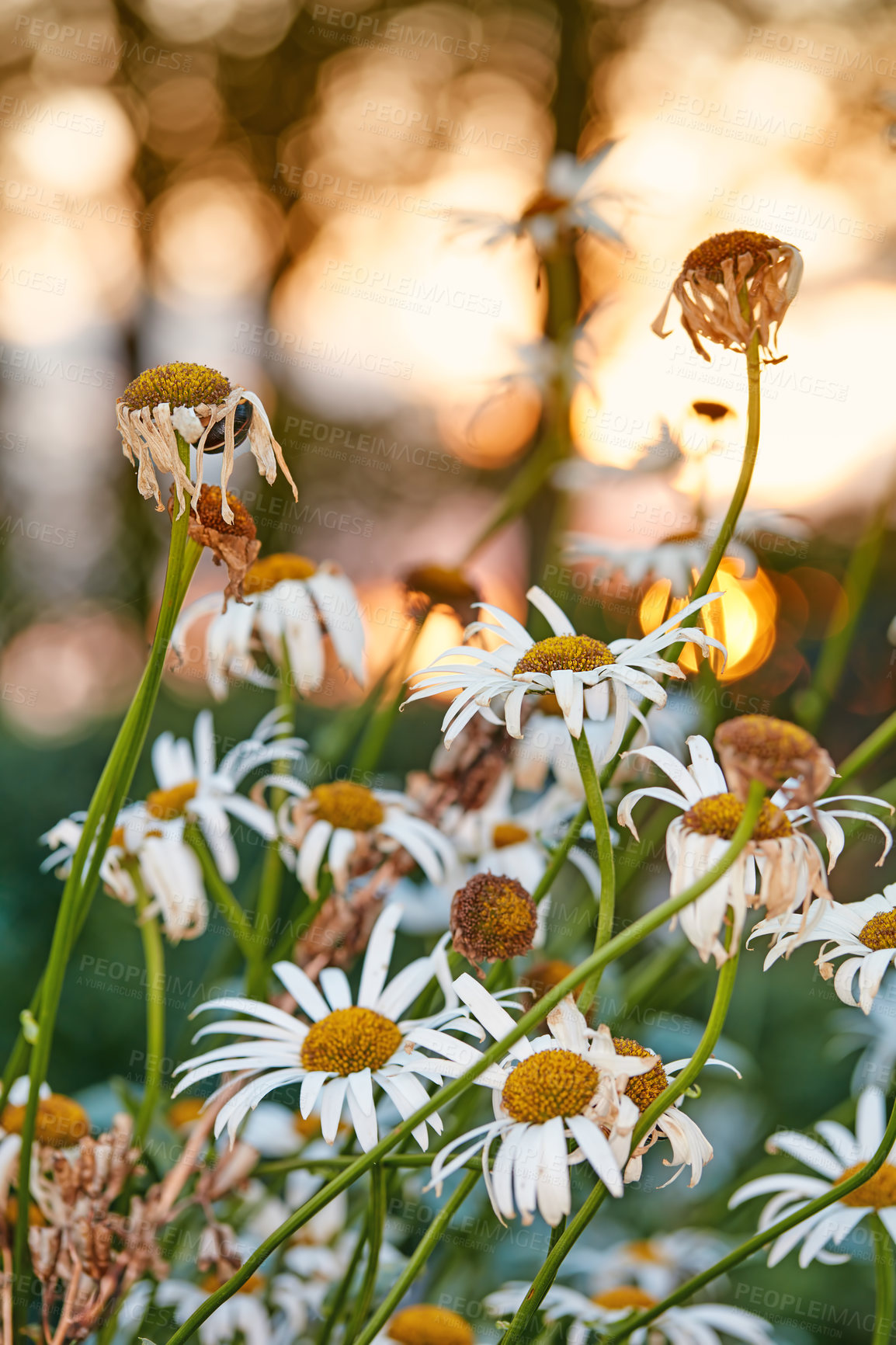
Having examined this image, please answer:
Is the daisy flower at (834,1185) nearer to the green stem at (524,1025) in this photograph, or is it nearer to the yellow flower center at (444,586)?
the green stem at (524,1025)

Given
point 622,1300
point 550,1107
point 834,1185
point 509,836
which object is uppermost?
point 550,1107

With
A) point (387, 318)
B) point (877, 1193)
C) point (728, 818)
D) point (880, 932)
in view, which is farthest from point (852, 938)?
point (387, 318)

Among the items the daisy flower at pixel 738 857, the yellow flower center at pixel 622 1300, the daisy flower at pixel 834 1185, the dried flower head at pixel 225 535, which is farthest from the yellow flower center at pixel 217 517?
the yellow flower center at pixel 622 1300

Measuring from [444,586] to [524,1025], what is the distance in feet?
1.55

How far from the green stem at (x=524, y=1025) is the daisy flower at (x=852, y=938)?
0.07 meters

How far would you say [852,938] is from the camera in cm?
42

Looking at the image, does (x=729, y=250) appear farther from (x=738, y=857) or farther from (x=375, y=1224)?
(x=375, y=1224)

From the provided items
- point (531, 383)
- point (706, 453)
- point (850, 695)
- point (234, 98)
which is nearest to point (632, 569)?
point (706, 453)

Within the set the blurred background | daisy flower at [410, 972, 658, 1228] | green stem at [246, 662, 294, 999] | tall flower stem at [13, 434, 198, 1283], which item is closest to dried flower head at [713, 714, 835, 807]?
daisy flower at [410, 972, 658, 1228]

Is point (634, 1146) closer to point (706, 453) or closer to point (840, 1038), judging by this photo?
point (706, 453)

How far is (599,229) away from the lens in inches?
33.3

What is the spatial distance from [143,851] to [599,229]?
0.69 meters

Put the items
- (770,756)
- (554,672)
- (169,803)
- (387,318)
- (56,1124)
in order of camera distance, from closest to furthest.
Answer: (770,756) → (554,672) → (56,1124) → (169,803) → (387,318)

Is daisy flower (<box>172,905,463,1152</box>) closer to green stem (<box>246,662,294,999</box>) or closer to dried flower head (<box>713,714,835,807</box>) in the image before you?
green stem (<box>246,662,294,999</box>)
